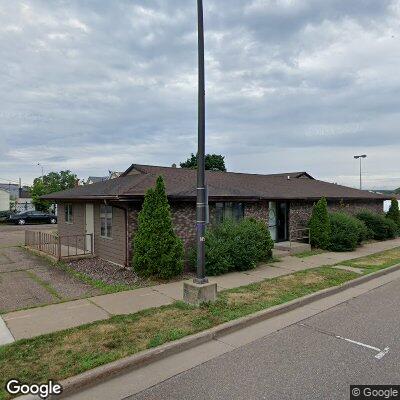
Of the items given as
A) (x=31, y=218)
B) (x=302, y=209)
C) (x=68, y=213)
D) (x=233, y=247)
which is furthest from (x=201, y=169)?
(x=31, y=218)

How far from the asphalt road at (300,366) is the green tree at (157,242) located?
4007 millimetres

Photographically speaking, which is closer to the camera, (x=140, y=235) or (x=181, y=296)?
(x=181, y=296)

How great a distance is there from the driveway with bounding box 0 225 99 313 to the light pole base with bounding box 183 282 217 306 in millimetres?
2452

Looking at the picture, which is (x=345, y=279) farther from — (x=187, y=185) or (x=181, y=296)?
(x=187, y=185)

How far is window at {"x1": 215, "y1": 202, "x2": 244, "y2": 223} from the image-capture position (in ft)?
41.8

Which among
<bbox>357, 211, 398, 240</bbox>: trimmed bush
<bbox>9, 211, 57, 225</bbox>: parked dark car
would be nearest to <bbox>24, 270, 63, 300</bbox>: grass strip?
<bbox>357, 211, 398, 240</bbox>: trimmed bush

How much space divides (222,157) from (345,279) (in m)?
40.8

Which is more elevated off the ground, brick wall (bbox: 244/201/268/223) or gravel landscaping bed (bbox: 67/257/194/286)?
brick wall (bbox: 244/201/268/223)

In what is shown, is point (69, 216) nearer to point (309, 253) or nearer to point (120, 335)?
point (309, 253)

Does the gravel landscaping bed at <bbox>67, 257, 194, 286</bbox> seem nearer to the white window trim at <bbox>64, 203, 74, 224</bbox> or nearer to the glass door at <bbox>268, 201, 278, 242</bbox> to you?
the white window trim at <bbox>64, 203, 74, 224</bbox>

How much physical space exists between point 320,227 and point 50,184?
41.3 m

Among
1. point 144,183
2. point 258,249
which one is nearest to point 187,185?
point 144,183

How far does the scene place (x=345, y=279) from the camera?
30.6ft

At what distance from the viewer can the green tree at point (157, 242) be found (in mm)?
→ 9219
